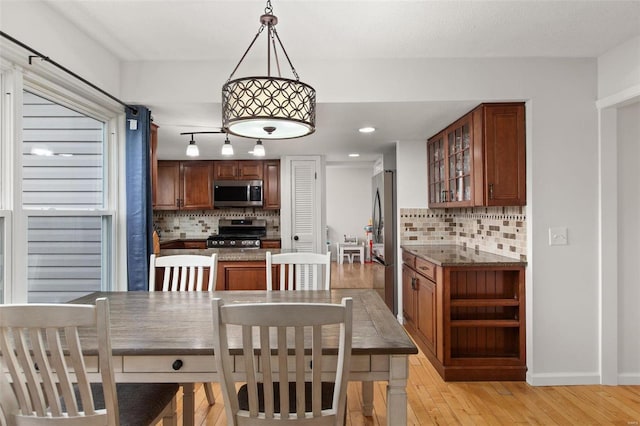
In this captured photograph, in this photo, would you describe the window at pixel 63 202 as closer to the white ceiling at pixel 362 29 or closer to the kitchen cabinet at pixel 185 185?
the white ceiling at pixel 362 29

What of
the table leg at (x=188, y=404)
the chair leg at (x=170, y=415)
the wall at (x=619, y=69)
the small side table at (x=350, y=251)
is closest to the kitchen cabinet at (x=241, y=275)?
the table leg at (x=188, y=404)

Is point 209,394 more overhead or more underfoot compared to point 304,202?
more underfoot

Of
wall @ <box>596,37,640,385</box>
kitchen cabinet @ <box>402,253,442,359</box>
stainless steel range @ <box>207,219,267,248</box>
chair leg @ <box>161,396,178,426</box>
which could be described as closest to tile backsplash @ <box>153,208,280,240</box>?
stainless steel range @ <box>207,219,267,248</box>

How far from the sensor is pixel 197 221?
20.7ft

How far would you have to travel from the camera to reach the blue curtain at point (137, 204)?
283cm

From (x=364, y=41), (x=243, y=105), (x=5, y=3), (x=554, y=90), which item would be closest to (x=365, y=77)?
(x=364, y=41)

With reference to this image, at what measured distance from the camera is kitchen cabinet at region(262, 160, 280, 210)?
588 centimetres

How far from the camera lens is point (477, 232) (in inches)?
150

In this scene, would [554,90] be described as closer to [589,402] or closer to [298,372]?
[589,402]

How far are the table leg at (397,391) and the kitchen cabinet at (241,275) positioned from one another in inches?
88.8

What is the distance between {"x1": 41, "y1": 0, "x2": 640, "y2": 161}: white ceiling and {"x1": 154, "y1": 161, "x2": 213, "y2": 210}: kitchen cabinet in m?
2.78

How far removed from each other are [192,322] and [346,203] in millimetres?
7813

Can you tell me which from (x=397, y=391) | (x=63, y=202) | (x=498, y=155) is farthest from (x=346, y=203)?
(x=397, y=391)

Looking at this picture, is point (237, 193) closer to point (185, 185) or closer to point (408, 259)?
point (185, 185)
